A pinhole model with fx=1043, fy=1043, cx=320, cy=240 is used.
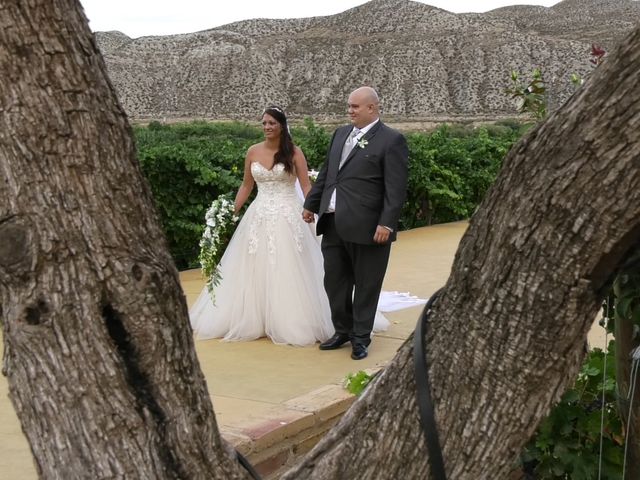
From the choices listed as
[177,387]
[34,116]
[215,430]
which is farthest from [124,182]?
[215,430]

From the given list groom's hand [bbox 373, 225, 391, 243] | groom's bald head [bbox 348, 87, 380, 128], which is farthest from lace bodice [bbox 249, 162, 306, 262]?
groom's hand [bbox 373, 225, 391, 243]

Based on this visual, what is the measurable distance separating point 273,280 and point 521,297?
546 cm

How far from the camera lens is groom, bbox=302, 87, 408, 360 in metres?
7.00

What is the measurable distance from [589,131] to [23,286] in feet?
4.51

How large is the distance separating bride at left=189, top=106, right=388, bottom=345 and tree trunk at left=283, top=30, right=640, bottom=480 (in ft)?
16.4

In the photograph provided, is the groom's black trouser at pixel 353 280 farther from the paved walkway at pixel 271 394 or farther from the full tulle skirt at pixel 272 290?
the full tulle skirt at pixel 272 290

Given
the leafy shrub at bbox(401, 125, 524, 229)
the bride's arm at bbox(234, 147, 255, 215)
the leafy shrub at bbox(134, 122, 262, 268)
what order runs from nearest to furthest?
the bride's arm at bbox(234, 147, 255, 215) → the leafy shrub at bbox(134, 122, 262, 268) → the leafy shrub at bbox(401, 125, 524, 229)

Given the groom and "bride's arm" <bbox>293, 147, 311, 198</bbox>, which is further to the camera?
"bride's arm" <bbox>293, 147, 311, 198</bbox>

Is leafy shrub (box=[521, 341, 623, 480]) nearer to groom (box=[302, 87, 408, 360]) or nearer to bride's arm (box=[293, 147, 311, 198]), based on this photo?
groom (box=[302, 87, 408, 360])

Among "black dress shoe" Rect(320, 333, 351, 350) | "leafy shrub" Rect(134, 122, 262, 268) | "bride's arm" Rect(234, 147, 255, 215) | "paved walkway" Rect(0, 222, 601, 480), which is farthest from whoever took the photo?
"leafy shrub" Rect(134, 122, 262, 268)

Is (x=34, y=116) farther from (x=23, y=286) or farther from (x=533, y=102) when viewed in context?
(x=533, y=102)

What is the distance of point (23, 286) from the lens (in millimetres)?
2482

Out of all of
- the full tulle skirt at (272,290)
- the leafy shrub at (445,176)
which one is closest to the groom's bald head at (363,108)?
the full tulle skirt at (272,290)

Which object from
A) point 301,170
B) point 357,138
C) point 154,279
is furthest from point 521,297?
point 301,170
